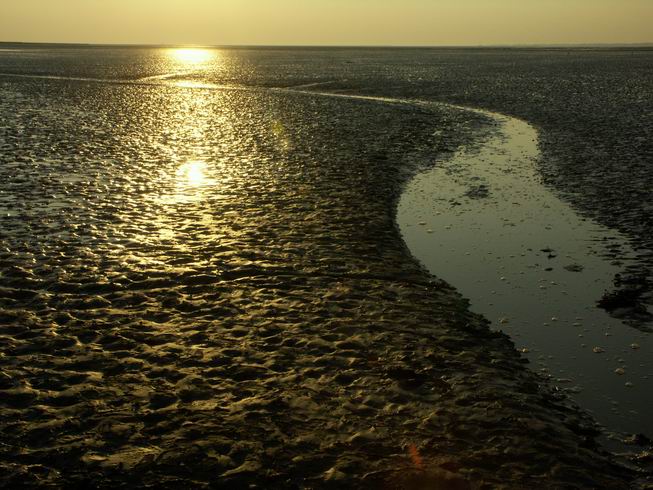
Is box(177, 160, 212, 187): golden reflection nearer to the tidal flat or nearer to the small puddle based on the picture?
the tidal flat

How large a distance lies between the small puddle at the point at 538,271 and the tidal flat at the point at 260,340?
356mm

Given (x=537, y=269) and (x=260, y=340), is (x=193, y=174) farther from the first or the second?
(x=260, y=340)

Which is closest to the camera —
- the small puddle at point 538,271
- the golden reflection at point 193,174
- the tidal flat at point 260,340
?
the tidal flat at point 260,340

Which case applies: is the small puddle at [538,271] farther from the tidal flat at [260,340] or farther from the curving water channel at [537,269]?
the tidal flat at [260,340]

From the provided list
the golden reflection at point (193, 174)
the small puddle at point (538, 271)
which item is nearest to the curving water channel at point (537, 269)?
the small puddle at point (538, 271)

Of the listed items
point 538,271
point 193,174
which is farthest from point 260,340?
point 193,174

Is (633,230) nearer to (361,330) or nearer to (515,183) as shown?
(515,183)

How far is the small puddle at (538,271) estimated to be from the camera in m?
6.96

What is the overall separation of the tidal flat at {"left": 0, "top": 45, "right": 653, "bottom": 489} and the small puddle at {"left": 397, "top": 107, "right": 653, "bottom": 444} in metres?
0.36

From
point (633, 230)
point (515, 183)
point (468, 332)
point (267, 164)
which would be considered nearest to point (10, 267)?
point (468, 332)

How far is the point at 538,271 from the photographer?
408 inches

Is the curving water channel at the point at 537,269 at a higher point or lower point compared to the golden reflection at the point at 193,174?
lower

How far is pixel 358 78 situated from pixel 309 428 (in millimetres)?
53299

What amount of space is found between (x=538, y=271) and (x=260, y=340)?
504 centimetres
